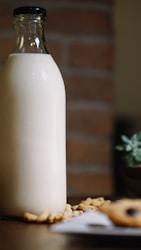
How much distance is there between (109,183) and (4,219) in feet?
4.14

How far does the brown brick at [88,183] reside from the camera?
2.04 m

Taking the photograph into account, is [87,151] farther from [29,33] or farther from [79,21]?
[29,33]

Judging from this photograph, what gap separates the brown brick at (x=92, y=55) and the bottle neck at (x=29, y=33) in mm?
1148

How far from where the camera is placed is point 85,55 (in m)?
2.04

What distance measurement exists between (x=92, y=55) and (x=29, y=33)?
3.90 ft

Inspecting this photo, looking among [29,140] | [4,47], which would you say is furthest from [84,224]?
[4,47]

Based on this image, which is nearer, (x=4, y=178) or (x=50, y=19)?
(x=4, y=178)

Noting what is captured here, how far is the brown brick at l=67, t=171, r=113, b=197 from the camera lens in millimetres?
2035

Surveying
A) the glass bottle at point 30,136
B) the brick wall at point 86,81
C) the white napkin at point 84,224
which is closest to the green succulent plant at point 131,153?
the glass bottle at point 30,136

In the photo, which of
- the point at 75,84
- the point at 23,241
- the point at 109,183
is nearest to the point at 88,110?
the point at 75,84

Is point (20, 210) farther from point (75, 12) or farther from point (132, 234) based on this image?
point (75, 12)

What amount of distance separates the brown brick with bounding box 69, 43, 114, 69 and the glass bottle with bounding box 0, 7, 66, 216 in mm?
1168

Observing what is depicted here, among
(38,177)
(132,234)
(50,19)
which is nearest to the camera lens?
(132,234)

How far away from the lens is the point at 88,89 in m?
2.04
